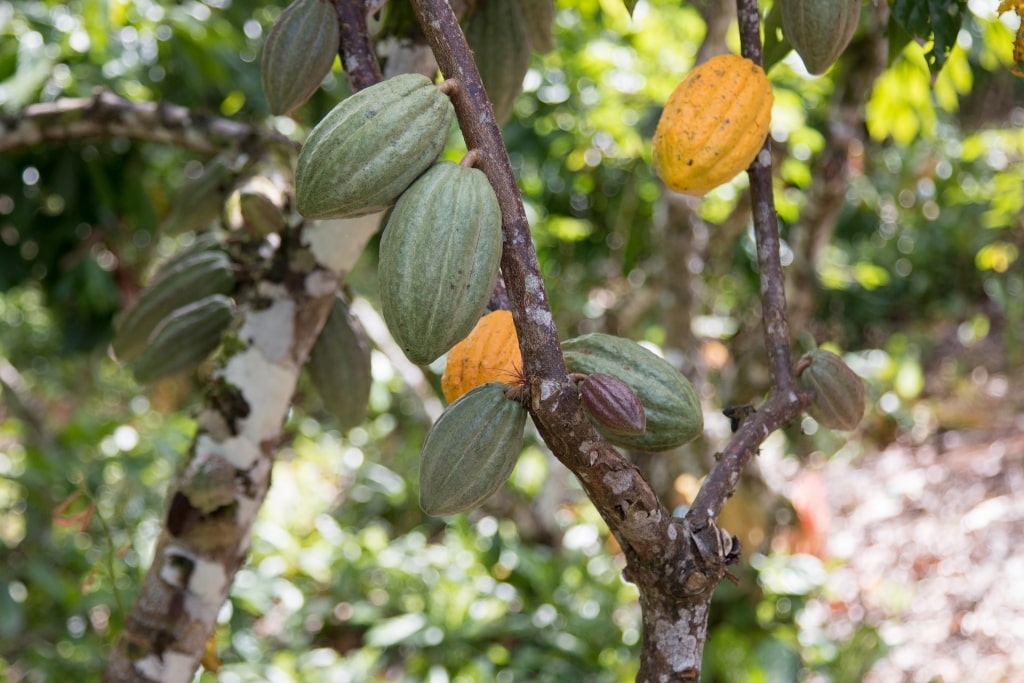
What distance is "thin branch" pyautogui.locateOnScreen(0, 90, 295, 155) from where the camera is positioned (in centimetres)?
137

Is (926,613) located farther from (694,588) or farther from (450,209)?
(450,209)

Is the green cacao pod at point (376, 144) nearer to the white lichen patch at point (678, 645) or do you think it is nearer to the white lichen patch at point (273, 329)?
the white lichen patch at point (678, 645)

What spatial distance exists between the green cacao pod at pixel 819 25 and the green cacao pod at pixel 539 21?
0.27 m

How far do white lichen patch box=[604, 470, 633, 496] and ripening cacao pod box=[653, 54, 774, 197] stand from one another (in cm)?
35

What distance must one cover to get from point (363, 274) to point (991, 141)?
2.59 m

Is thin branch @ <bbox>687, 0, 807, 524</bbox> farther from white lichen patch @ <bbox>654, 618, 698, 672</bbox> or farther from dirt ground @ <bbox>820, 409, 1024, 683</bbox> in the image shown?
dirt ground @ <bbox>820, 409, 1024, 683</bbox>

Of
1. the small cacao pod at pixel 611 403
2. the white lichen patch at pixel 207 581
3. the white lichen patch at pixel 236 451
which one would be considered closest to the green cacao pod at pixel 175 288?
the white lichen patch at pixel 236 451

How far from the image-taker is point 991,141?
3.92 m

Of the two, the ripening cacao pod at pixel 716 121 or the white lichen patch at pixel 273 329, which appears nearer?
the ripening cacao pod at pixel 716 121

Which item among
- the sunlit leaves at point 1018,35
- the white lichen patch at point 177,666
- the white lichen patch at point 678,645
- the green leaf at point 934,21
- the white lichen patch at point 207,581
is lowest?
the white lichen patch at point 177,666

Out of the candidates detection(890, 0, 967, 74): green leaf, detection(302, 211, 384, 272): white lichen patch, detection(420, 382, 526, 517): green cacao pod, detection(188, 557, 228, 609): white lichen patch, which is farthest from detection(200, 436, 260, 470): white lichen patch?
detection(890, 0, 967, 74): green leaf

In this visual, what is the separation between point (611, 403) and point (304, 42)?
46 centimetres

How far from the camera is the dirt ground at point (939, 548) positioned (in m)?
3.18

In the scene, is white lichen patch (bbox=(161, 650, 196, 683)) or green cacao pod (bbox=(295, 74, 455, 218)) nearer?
green cacao pod (bbox=(295, 74, 455, 218))
